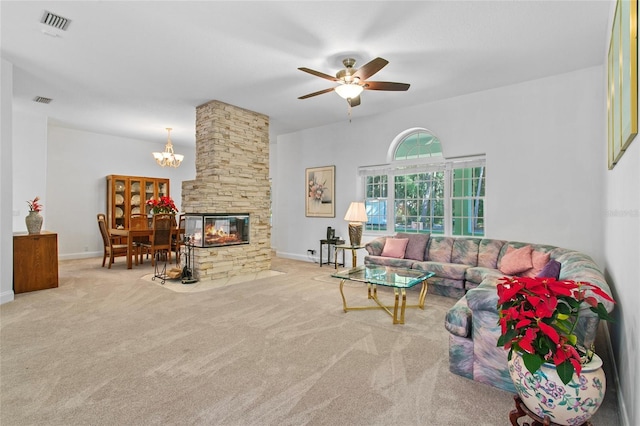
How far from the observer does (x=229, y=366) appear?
248cm

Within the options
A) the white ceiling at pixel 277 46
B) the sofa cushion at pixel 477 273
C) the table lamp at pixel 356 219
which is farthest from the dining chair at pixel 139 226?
the sofa cushion at pixel 477 273

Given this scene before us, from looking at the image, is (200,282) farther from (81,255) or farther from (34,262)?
(81,255)

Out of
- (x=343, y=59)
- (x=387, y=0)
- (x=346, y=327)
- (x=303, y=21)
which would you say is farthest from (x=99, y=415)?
(x=343, y=59)

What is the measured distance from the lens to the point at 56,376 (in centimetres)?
232

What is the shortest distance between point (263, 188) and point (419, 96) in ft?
10.5

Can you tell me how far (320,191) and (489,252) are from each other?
3.61 m

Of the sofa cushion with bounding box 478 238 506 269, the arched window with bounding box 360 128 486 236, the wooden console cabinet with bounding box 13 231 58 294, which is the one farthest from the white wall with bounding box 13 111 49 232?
the sofa cushion with bounding box 478 238 506 269

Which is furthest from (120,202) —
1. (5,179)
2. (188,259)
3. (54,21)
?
(54,21)

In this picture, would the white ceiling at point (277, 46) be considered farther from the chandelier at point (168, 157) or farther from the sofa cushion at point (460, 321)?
the sofa cushion at point (460, 321)

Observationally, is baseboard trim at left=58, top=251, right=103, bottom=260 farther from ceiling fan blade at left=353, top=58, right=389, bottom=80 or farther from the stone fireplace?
ceiling fan blade at left=353, top=58, right=389, bottom=80

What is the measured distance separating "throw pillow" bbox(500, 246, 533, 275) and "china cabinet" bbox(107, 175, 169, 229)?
7.16 meters

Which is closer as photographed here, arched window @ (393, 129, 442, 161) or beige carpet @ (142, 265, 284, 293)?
beige carpet @ (142, 265, 284, 293)

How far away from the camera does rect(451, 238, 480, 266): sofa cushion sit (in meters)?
4.70

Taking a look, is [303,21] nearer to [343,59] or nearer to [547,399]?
[343,59]
